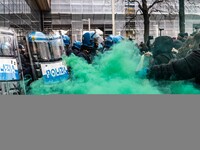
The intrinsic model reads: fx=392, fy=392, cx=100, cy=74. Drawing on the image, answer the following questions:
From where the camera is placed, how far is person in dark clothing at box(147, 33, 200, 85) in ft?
8.23

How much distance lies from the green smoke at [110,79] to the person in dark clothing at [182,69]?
7cm

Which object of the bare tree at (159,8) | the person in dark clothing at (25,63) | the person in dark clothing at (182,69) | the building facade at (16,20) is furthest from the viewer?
the building facade at (16,20)

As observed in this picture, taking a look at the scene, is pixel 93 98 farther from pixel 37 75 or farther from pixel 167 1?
pixel 167 1

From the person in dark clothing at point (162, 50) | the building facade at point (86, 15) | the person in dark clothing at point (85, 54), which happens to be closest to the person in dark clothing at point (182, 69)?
the person in dark clothing at point (162, 50)

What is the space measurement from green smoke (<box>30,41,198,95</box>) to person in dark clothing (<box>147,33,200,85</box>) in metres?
0.07

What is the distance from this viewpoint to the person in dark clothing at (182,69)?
251 cm

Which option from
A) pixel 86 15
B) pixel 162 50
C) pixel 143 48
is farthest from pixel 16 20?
pixel 162 50

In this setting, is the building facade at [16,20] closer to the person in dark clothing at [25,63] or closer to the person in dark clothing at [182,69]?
the person in dark clothing at [25,63]

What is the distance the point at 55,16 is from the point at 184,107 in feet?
3.57

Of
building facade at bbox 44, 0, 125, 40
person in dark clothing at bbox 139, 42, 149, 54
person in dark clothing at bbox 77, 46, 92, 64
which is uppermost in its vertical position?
building facade at bbox 44, 0, 125, 40

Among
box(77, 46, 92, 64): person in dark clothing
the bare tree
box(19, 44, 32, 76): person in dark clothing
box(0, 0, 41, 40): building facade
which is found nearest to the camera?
the bare tree

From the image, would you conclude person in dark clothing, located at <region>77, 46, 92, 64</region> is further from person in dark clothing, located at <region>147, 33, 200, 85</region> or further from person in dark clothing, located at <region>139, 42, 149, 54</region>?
person in dark clothing, located at <region>147, 33, 200, 85</region>

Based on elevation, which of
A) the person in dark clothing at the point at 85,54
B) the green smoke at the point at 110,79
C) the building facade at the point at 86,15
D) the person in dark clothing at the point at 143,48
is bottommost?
the green smoke at the point at 110,79

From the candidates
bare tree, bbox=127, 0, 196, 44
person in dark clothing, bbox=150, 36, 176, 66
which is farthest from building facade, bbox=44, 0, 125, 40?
person in dark clothing, bbox=150, 36, 176, 66
